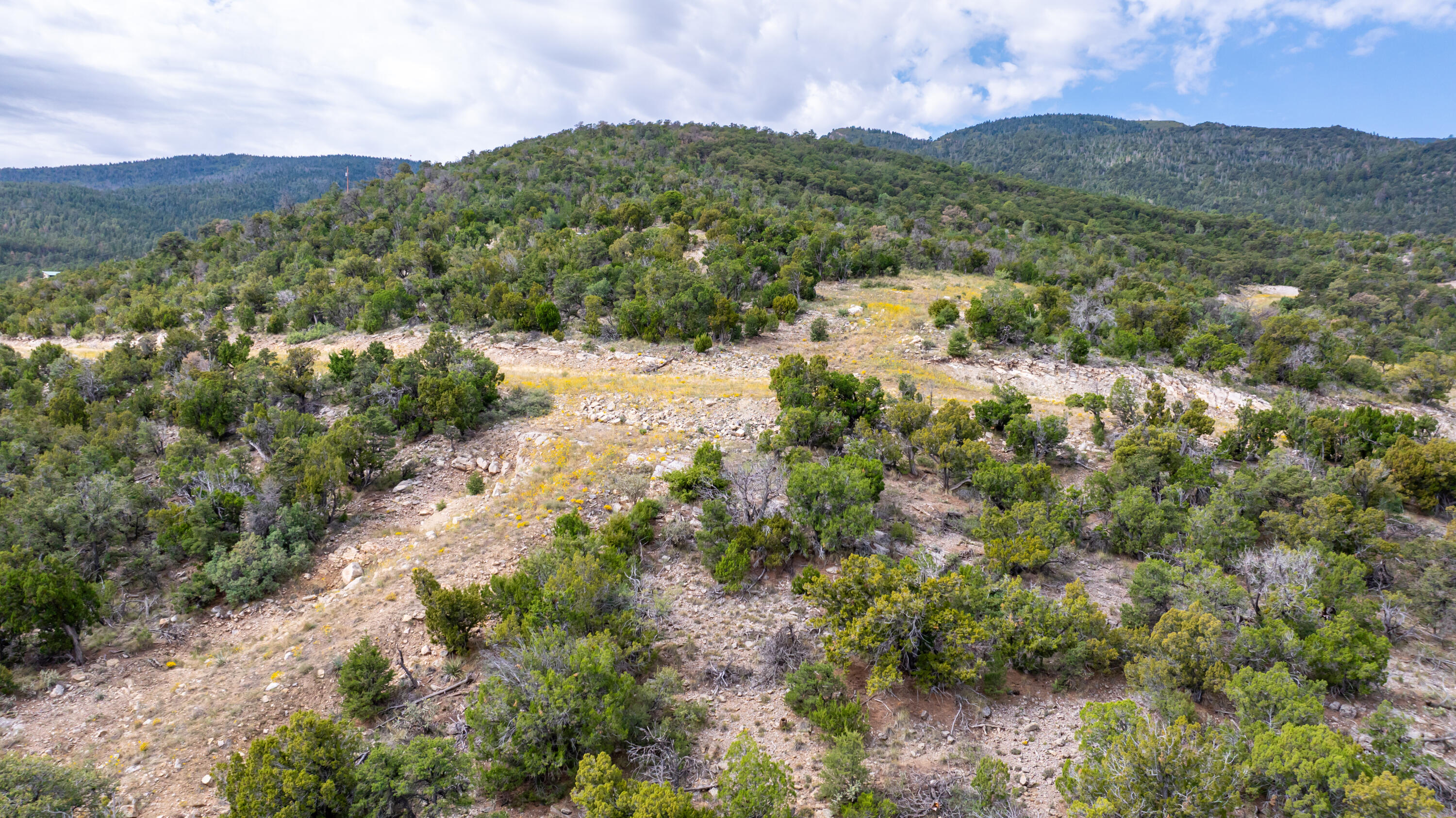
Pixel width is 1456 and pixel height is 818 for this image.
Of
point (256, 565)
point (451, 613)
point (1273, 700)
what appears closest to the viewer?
point (1273, 700)

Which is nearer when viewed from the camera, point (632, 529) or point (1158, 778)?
point (1158, 778)

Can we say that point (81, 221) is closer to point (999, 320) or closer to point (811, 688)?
point (999, 320)

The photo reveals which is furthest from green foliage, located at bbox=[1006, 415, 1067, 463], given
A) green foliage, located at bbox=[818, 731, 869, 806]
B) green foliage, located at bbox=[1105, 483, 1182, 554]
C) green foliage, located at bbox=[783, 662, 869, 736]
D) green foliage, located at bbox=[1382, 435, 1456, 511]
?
green foliage, located at bbox=[818, 731, 869, 806]

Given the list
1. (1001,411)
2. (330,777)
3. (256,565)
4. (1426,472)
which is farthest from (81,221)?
(1426,472)

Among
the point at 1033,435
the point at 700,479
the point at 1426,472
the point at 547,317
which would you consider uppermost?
the point at 547,317

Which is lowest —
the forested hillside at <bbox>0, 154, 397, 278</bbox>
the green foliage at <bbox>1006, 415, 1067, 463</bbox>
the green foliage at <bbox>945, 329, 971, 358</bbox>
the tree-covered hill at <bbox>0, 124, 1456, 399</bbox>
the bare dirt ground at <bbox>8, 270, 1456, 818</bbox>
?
the bare dirt ground at <bbox>8, 270, 1456, 818</bbox>

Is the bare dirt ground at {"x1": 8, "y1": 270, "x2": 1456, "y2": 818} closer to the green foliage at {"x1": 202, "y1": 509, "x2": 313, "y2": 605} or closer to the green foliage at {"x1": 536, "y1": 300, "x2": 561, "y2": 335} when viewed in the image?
the green foliage at {"x1": 202, "y1": 509, "x2": 313, "y2": 605}

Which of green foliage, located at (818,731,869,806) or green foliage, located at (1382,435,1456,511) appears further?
green foliage, located at (1382,435,1456,511)
